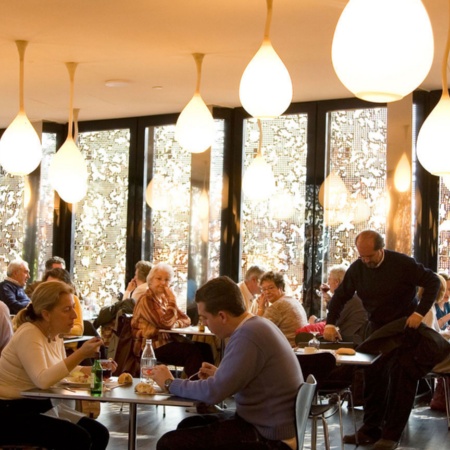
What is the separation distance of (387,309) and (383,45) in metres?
3.74

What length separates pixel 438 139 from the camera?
6.25 m

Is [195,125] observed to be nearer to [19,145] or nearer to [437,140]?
[19,145]

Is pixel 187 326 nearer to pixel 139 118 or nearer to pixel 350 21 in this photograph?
pixel 139 118

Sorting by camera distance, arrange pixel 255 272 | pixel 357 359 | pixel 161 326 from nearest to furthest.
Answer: pixel 357 359, pixel 161 326, pixel 255 272

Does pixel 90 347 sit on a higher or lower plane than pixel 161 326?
higher

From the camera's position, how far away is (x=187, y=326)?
888 centimetres

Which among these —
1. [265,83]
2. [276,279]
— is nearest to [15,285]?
[276,279]

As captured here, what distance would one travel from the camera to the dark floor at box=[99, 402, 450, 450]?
7145 mm

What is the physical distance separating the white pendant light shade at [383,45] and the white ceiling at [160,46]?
3.00 m

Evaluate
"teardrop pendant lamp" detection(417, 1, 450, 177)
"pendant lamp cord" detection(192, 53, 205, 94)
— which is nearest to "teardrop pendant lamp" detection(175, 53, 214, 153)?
"pendant lamp cord" detection(192, 53, 205, 94)

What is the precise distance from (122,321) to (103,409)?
33.5 inches

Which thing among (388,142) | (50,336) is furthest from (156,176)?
(50,336)

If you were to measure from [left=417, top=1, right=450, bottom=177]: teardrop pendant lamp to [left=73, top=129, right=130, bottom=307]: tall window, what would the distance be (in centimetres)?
651

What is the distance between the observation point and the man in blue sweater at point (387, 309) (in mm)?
7004
